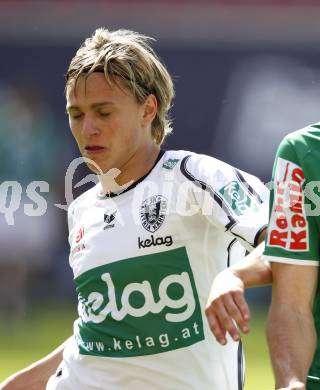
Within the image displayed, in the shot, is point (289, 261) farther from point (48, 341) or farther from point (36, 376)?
point (48, 341)

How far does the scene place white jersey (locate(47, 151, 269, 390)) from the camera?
12.0 feet

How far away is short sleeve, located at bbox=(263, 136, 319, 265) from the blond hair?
120 centimetres

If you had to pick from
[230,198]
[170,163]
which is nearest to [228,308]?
[230,198]

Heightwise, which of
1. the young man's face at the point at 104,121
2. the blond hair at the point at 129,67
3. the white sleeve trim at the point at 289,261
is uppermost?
the blond hair at the point at 129,67

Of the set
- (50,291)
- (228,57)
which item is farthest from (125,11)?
(50,291)

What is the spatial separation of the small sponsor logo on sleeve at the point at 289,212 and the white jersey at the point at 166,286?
2.14 feet

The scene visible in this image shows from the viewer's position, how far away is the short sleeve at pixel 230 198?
3.48 meters

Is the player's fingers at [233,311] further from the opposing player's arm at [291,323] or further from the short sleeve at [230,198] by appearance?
the short sleeve at [230,198]

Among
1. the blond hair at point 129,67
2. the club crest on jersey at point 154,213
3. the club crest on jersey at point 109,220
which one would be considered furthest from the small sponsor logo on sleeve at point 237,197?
the blond hair at point 129,67

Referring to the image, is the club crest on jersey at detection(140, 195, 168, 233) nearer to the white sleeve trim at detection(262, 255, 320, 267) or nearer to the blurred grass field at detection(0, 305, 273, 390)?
the white sleeve trim at detection(262, 255, 320, 267)

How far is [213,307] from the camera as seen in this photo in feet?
8.42

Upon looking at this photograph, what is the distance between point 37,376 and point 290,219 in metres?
1.70

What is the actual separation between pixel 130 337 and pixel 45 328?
712 cm

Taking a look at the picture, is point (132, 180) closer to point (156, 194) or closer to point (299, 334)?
point (156, 194)
